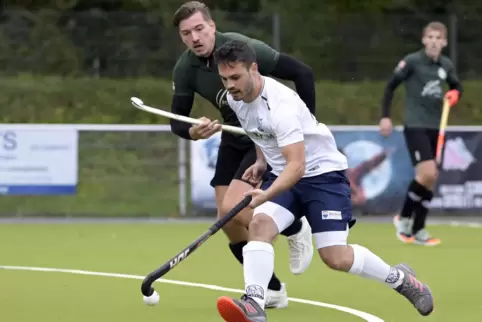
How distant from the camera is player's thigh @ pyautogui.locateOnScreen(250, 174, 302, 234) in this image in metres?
6.26

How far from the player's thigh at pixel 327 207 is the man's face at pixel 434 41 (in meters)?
4.66

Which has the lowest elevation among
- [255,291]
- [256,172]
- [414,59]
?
A: [255,291]

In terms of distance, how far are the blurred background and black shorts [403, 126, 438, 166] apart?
350 centimetres

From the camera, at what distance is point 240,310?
5.83m

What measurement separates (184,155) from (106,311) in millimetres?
8091

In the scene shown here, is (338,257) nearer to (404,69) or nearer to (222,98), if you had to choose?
(222,98)

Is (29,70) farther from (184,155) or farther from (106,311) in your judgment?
(106,311)

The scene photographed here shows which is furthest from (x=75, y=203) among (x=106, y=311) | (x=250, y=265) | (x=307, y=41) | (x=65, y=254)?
(x=250, y=265)

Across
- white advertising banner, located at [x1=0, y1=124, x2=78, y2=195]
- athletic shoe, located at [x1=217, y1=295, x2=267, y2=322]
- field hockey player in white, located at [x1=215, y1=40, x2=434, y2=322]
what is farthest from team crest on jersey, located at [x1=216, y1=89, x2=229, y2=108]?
white advertising banner, located at [x1=0, y1=124, x2=78, y2=195]

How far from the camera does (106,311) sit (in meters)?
7.00

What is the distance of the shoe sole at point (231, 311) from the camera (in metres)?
5.84

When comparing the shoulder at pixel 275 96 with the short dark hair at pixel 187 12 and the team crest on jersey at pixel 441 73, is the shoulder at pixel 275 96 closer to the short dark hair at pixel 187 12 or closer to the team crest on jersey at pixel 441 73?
the short dark hair at pixel 187 12

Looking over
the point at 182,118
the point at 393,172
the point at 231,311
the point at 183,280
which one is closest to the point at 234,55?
the point at 182,118

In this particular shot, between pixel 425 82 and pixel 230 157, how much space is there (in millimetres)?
4047
